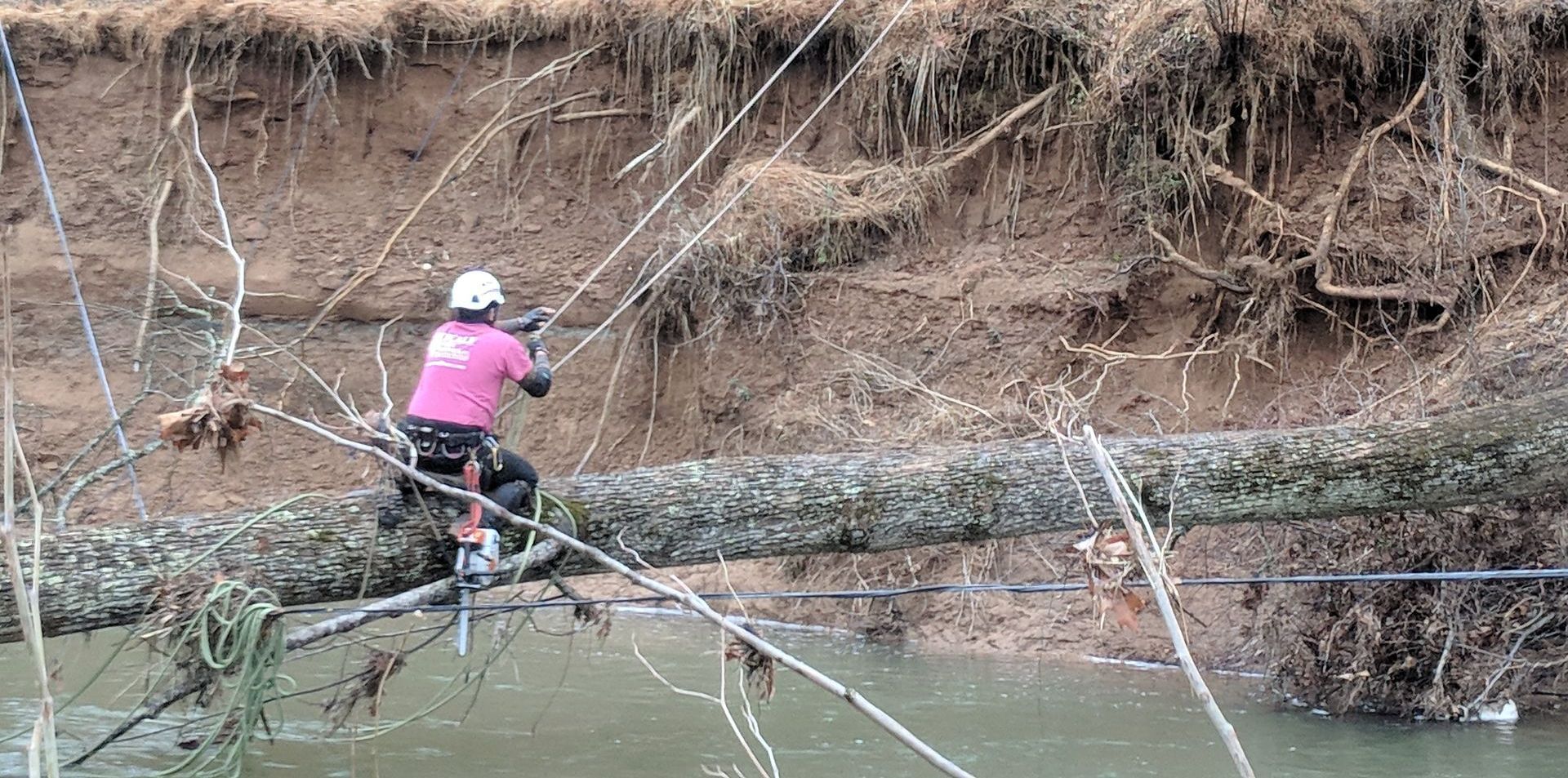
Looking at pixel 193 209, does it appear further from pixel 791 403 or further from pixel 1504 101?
pixel 1504 101

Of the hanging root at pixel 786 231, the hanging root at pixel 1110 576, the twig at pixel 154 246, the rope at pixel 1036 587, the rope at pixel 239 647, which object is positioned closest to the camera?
the hanging root at pixel 1110 576

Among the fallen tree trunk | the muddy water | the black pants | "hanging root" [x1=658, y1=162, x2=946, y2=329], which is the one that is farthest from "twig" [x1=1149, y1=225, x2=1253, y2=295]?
the black pants

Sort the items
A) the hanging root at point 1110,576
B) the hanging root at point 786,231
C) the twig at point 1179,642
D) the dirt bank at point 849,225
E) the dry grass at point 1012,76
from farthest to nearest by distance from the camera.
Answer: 1. the hanging root at point 786,231
2. the dry grass at point 1012,76
3. the dirt bank at point 849,225
4. the hanging root at point 1110,576
5. the twig at point 1179,642

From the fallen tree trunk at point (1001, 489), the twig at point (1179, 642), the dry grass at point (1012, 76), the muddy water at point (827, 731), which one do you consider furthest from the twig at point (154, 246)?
the twig at point (1179, 642)

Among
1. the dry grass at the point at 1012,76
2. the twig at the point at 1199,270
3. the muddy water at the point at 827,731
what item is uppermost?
the dry grass at the point at 1012,76

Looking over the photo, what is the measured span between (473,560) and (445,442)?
549 mm

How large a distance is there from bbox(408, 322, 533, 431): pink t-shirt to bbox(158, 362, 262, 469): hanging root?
0.92 meters

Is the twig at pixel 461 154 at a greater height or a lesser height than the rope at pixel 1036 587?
greater

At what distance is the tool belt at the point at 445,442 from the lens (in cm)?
560

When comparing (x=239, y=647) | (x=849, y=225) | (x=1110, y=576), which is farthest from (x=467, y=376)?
(x=849, y=225)

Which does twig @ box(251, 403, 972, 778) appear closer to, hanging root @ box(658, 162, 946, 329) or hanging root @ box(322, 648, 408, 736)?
hanging root @ box(322, 648, 408, 736)

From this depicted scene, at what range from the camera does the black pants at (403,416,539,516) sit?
5602 mm

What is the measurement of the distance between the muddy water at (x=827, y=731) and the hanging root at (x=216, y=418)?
4.91 ft

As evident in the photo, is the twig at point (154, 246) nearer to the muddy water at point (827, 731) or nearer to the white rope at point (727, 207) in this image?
the white rope at point (727, 207)
